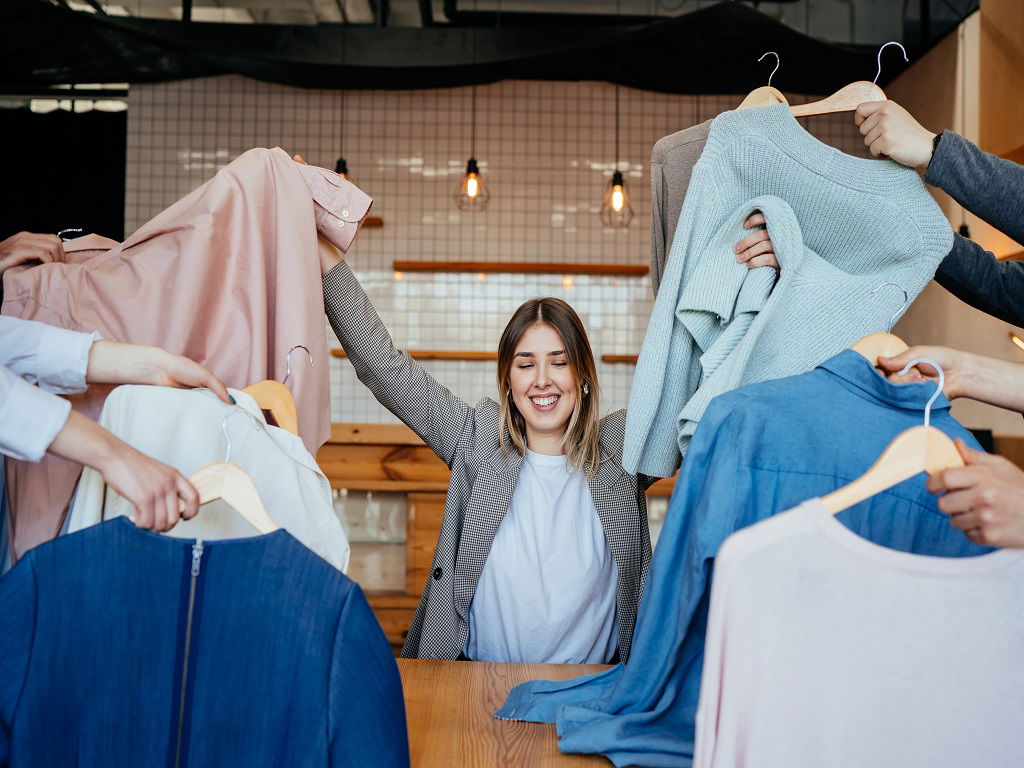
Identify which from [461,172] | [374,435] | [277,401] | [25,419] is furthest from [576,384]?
[461,172]

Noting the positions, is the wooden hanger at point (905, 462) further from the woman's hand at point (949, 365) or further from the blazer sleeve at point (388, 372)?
the blazer sleeve at point (388, 372)

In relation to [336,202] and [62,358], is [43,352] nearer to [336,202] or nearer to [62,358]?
[62,358]

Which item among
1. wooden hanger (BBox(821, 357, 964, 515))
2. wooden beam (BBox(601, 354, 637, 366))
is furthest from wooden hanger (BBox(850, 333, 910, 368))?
wooden beam (BBox(601, 354, 637, 366))

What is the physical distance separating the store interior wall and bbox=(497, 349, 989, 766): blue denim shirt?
3000 mm

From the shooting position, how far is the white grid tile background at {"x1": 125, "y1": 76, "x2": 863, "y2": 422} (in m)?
5.83

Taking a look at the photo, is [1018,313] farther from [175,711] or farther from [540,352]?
[175,711]

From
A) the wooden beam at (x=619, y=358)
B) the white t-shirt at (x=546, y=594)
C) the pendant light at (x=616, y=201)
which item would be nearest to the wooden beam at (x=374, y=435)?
the pendant light at (x=616, y=201)

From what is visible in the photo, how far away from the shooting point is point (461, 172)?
236 inches

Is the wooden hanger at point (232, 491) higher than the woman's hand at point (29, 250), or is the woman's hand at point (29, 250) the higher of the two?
the woman's hand at point (29, 250)

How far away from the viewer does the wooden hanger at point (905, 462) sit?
43.8 inches

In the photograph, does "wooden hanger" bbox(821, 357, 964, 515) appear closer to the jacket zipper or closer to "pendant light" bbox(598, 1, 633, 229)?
the jacket zipper

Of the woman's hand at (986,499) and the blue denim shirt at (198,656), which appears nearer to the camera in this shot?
the woman's hand at (986,499)

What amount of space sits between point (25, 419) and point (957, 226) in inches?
172

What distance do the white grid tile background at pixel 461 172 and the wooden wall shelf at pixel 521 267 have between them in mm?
116
